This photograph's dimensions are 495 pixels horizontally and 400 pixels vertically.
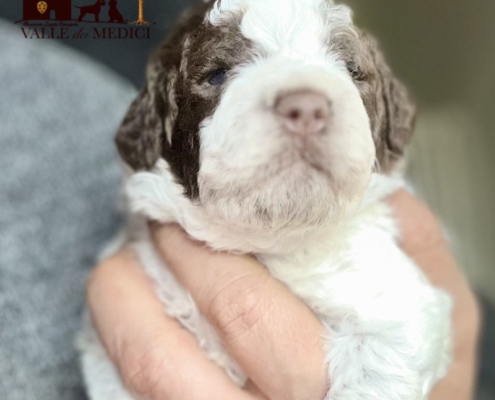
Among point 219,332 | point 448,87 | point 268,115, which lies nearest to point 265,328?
point 219,332

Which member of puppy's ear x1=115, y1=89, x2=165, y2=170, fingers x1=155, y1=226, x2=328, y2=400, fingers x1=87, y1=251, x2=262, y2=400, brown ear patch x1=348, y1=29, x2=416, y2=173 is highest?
brown ear patch x1=348, y1=29, x2=416, y2=173

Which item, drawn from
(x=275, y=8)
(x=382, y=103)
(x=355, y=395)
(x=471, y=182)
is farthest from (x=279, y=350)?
(x=471, y=182)

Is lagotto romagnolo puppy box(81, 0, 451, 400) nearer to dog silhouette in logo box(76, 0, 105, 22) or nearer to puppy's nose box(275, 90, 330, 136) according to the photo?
puppy's nose box(275, 90, 330, 136)

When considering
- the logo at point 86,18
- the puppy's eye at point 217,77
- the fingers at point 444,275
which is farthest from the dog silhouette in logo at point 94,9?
the fingers at point 444,275

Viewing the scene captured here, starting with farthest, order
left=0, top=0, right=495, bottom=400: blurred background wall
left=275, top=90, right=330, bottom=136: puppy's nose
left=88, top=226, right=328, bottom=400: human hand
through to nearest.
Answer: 1. left=0, top=0, right=495, bottom=400: blurred background wall
2. left=88, top=226, right=328, bottom=400: human hand
3. left=275, top=90, right=330, bottom=136: puppy's nose

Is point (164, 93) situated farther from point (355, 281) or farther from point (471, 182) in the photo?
point (471, 182)

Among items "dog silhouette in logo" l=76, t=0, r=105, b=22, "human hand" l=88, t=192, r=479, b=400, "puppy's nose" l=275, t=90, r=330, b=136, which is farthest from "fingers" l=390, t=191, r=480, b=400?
"dog silhouette in logo" l=76, t=0, r=105, b=22
